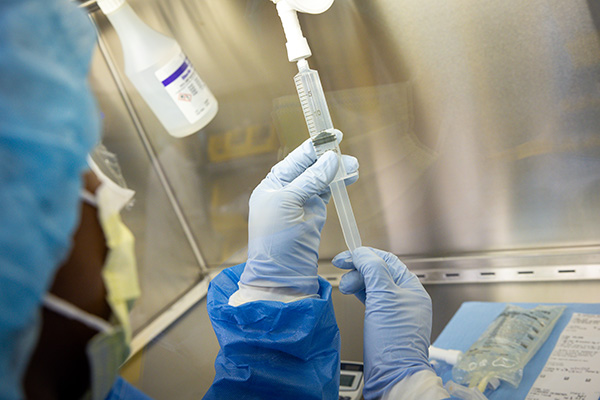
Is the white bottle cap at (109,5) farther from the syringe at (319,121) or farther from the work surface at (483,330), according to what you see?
the work surface at (483,330)

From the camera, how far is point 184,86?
112cm

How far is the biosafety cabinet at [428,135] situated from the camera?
4.37ft

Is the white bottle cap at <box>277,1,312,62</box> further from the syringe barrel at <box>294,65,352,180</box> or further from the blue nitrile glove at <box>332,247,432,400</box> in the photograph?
the blue nitrile glove at <box>332,247,432,400</box>

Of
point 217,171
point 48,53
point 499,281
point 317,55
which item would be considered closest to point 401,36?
point 317,55

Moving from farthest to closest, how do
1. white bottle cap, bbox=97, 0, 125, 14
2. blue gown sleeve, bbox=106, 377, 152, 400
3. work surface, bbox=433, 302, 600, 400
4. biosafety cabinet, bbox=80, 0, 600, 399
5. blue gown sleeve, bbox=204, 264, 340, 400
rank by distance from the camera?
biosafety cabinet, bbox=80, 0, 600, 399 < work surface, bbox=433, 302, 600, 400 < white bottle cap, bbox=97, 0, 125, 14 < blue gown sleeve, bbox=204, 264, 340, 400 < blue gown sleeve, bbox=106, 377, 152, 400

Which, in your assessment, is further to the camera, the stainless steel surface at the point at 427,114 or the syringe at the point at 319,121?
the stainless steel surface at the point at 427,114

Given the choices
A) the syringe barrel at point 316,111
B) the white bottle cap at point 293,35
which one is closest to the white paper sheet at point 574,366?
the syringe barrel at point 316,111

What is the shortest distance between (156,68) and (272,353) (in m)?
0.67

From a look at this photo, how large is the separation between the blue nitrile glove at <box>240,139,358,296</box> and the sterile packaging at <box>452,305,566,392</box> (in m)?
0.53

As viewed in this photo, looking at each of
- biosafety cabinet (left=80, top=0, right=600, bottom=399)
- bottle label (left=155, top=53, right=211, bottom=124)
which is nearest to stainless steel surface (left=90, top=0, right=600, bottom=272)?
biosafety cabinet (left=80, top=0, right=600, bottom=399)

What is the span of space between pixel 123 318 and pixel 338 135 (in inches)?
27.8

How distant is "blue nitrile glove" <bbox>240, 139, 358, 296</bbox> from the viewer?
1042 millimetres

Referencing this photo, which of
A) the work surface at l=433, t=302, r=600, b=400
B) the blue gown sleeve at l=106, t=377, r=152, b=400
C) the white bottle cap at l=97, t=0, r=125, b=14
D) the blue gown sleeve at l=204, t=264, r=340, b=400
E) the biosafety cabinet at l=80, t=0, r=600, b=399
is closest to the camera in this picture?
the blue gown sleeve at l=106, t=377, r=152, b=400

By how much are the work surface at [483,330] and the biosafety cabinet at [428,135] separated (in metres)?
0.04
